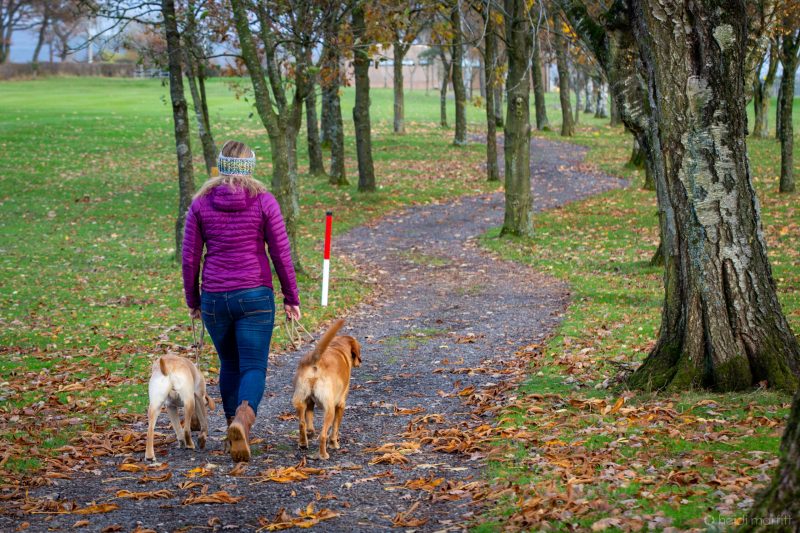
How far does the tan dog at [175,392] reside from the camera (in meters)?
6.48

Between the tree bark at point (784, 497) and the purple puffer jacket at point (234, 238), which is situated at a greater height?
the purple puffer jacket at point (234, 238)

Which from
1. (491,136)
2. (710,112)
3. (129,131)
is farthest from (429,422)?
(129,131)

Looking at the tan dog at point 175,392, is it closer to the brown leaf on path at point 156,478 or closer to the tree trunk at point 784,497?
the brown leaf on path at point 156,478

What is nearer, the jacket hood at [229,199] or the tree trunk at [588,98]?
the jacket hood at [229,199]

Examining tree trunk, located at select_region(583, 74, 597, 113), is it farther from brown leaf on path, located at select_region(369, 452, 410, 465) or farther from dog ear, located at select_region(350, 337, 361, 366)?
brown leaf on path, located at select_region(369, 452, 410, 465)

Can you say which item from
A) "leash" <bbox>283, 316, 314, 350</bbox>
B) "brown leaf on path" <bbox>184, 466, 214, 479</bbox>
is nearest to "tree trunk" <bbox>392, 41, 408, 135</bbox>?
"leash" <bbox>283, 316, 314, 350</bbox>

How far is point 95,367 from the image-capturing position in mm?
9812

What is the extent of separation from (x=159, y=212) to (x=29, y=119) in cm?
2219

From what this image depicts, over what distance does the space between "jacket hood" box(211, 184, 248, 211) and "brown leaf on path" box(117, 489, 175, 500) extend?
81.4 inches

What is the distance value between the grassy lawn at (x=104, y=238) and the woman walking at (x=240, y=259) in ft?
5.80

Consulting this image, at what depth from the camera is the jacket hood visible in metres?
6.35

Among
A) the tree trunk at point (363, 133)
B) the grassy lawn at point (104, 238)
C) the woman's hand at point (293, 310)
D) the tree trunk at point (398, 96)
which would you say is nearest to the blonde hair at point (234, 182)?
the woman's hand at point (293, 310)

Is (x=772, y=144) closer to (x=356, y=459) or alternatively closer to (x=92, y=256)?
(x=92, y=256)

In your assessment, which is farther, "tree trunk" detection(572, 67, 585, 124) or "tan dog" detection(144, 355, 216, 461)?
"tree trunk" detection(572, 67, 585, 124)
